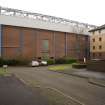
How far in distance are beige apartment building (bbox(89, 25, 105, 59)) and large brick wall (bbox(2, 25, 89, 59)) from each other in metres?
2.94

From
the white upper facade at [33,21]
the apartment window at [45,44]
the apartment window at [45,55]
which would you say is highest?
the white upper facade at [33,21]

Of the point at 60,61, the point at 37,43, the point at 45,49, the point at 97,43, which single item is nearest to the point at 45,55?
the point at 45,49

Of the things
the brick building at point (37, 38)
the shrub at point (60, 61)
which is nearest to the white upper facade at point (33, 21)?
the brick building at point (37, 38)

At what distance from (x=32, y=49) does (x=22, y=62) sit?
5.92m

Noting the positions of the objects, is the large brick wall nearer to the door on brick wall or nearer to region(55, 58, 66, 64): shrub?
the door on brick wall

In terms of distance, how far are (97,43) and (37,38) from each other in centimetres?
1914

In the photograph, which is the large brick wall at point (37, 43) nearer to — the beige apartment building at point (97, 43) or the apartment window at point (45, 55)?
the apartment window at point (45, 55)

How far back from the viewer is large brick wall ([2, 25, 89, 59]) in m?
47.3

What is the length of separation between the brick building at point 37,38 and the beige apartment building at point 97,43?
2.85m

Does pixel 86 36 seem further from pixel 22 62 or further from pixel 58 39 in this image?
pixel 22 62

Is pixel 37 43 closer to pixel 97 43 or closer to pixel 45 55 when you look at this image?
pixel 45 55

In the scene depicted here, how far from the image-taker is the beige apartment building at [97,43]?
57406mm

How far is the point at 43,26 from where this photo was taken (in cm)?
5441

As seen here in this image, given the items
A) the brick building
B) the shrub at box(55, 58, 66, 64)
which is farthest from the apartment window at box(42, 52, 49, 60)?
the shrub at box(55, 58, 66, 64)
